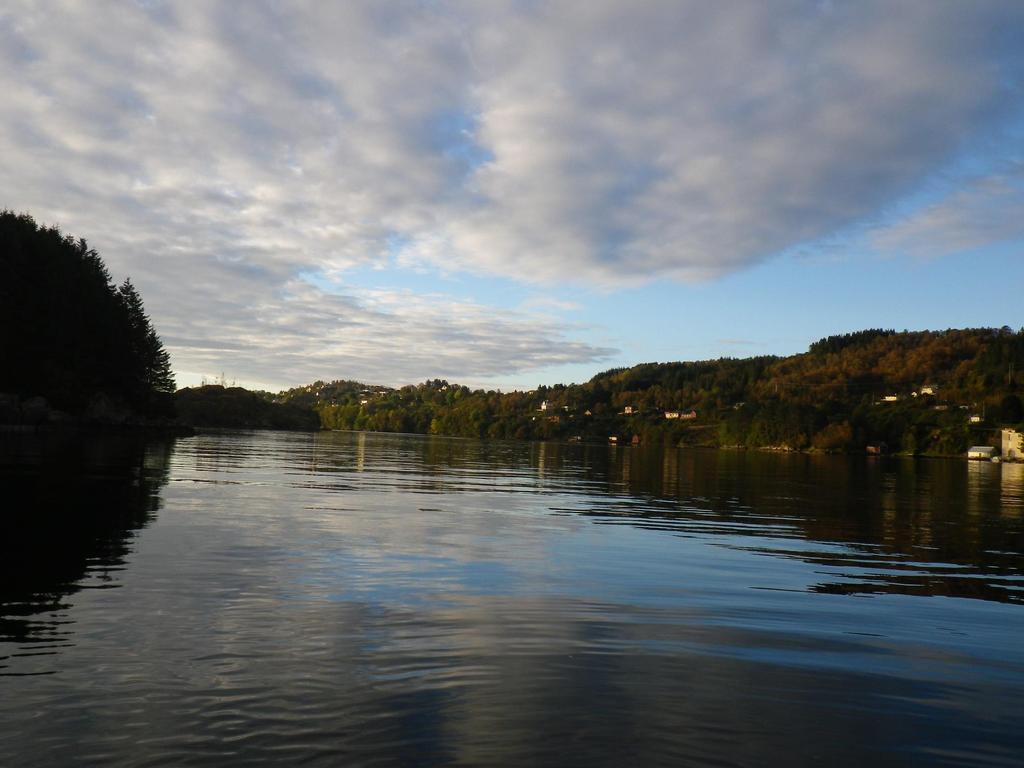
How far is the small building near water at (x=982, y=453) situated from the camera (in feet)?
531

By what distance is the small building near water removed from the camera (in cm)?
16200

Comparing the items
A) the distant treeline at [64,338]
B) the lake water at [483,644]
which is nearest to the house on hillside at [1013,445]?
the lake water at [483,644]

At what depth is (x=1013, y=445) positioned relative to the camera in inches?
6319

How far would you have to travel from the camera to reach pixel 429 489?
121 ft

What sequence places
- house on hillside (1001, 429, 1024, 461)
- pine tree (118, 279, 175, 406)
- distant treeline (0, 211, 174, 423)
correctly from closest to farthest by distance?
1. distant treeline (0, 211, 174, 423)
2. pine tree (118, 279, 175, 406)
3. house on hillside (1001, 429, 1024, 461)

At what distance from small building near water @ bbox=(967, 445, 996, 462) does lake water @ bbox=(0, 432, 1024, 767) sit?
6514 inches

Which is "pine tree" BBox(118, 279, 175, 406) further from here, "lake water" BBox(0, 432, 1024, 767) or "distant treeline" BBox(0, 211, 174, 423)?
"lake water" BBox(0, 432, 1024, 767)

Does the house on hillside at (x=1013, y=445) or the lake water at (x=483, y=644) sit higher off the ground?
the house on hillside at (x=1013, y=445)

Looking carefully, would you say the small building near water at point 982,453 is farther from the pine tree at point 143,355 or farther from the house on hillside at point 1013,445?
the pine tree at point 143,355

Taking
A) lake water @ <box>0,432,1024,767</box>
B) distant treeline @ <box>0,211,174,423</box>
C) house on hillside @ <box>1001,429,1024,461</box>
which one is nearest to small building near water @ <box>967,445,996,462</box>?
house on hillside @ <box>1001,429,1024,461</box>

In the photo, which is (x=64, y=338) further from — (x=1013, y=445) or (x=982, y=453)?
(x=1013, y=445)

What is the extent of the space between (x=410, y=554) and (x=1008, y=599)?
507 inches

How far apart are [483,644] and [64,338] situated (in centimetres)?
9183

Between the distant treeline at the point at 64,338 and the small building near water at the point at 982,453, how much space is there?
168416mm
